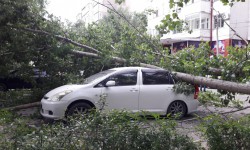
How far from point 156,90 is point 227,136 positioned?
4819 millimetres

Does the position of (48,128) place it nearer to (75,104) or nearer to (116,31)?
(75,104)

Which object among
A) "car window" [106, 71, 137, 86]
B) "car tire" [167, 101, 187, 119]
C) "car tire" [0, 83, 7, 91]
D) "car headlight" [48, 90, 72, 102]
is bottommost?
"car tire" [167, 101, 187, 119]

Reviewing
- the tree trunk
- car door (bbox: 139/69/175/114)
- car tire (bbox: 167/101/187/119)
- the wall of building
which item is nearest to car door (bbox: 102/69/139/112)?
car door (bbox: 139/69/175/114)

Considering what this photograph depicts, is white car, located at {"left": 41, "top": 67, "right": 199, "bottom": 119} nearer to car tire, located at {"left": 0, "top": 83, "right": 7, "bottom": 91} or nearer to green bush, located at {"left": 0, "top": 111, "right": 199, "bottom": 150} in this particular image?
green bush, located at {"left": 0, "top": 111, "right": 199, "bottom": 150}

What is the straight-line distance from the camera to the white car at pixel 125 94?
26.2 ft

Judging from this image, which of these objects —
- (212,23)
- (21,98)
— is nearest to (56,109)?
(21,98)

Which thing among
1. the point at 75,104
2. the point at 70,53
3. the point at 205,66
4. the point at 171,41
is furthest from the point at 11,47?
the point at 171,41

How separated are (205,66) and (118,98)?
2.94 m

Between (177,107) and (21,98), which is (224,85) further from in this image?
(21,98)

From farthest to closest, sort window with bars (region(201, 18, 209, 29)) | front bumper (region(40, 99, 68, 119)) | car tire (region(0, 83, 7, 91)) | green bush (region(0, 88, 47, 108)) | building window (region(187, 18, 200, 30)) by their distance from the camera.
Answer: building window (region(187, 18, 200, 30)), window with bars (region(201, 18, 209, 29)), car tire (region(0, 83, 7, 91)), green bush (region(0, 88, 47, 108)), front bumper (region(40, 99, 68, 119))

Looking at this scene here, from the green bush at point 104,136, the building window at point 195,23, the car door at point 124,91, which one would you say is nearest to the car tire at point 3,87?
the car door at point 124,91

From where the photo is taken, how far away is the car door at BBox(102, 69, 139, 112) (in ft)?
27.4

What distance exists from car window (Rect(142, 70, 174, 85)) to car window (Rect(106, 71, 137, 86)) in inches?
11.0

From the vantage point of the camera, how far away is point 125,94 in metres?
8.45
